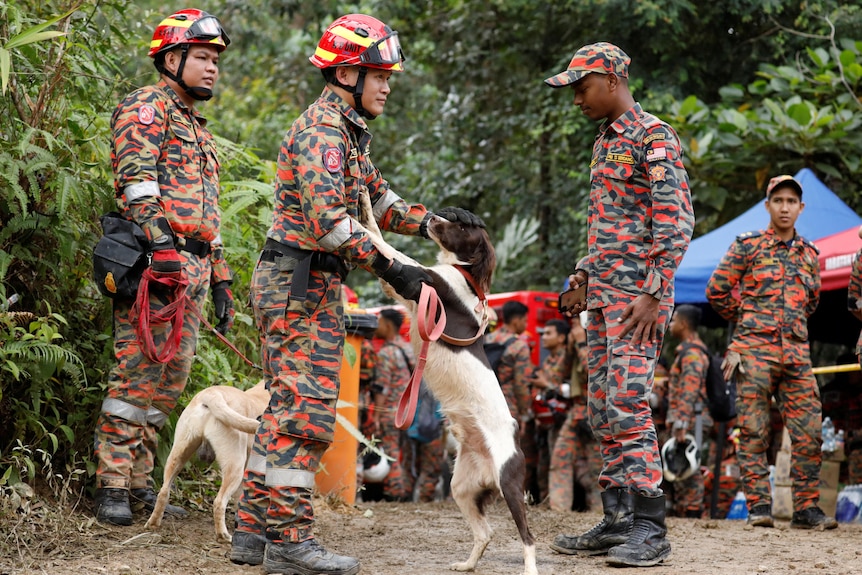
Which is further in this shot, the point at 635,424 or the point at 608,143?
the point at 608,143

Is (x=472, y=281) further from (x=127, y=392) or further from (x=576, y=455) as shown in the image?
(x=576, y=455)

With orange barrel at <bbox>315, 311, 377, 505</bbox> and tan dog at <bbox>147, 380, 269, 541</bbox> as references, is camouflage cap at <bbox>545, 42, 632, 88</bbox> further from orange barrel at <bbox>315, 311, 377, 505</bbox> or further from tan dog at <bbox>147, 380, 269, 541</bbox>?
orange barrel at <bbox>315, 311, 377, 505</bbox>

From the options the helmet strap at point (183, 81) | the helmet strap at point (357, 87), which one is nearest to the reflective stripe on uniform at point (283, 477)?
the helmet strap at point (357, 87)

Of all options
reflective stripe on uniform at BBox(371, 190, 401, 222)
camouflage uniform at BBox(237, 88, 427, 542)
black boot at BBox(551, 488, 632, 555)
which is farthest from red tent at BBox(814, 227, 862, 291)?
camouflage uniform at BBox(237, 88, 427, 542)

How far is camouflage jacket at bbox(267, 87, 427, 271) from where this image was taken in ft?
13.5

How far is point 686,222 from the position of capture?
15.7 ft

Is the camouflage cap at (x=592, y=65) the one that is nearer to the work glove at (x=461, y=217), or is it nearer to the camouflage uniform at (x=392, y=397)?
the work glove at (x=461, y=217)

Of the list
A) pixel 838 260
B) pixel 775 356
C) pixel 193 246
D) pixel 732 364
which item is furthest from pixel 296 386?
pixel 838 260

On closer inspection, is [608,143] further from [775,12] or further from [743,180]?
[775,12]

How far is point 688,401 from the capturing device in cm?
945

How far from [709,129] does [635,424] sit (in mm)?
7783

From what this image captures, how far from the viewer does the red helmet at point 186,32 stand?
507 cm

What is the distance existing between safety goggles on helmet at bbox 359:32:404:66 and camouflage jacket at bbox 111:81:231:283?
129 centimetres

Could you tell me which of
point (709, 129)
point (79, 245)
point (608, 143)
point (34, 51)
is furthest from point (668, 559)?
point (709, 129)
